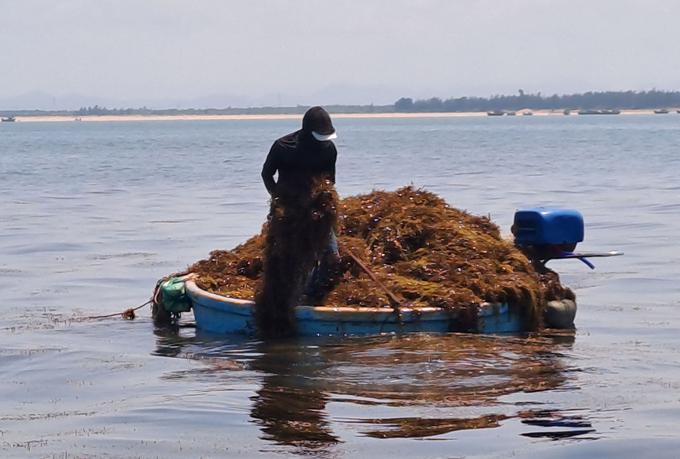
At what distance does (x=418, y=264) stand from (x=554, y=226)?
1.45m

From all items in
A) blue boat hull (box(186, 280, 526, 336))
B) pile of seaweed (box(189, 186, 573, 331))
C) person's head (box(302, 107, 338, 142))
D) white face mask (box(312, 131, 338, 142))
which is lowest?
blue boat hull (box(186, 280, 526, 336))

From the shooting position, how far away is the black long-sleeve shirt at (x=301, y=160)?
33.6 feet

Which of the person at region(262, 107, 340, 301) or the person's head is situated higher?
the person's head

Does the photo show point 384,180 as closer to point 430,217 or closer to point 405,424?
point 430,217

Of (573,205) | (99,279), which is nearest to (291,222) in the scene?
(99,279)

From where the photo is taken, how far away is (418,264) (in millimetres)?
10945

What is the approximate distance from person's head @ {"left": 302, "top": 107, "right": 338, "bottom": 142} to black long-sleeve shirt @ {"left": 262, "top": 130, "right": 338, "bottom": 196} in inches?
3.2

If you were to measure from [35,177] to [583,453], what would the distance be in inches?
1501

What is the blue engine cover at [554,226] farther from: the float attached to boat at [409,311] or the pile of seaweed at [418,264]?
the pile of seaweed at [418,264]

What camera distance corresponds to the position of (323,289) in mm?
10656

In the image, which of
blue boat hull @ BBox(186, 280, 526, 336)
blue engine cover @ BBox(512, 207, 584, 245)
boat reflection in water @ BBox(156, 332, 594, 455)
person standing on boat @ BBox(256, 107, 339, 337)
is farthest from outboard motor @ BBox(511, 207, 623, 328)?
person standing on boat @ BBox(256, 107, 339, 337)

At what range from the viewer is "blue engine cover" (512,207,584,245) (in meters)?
11.0

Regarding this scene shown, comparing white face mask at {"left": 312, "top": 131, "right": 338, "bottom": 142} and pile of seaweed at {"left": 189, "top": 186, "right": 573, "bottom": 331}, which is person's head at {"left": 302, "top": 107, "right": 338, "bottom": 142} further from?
pile of seaweed at {"left": 189, "top": 186, "right": 573, "bottom": 331}

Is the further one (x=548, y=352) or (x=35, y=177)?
(x=35, y=177)
